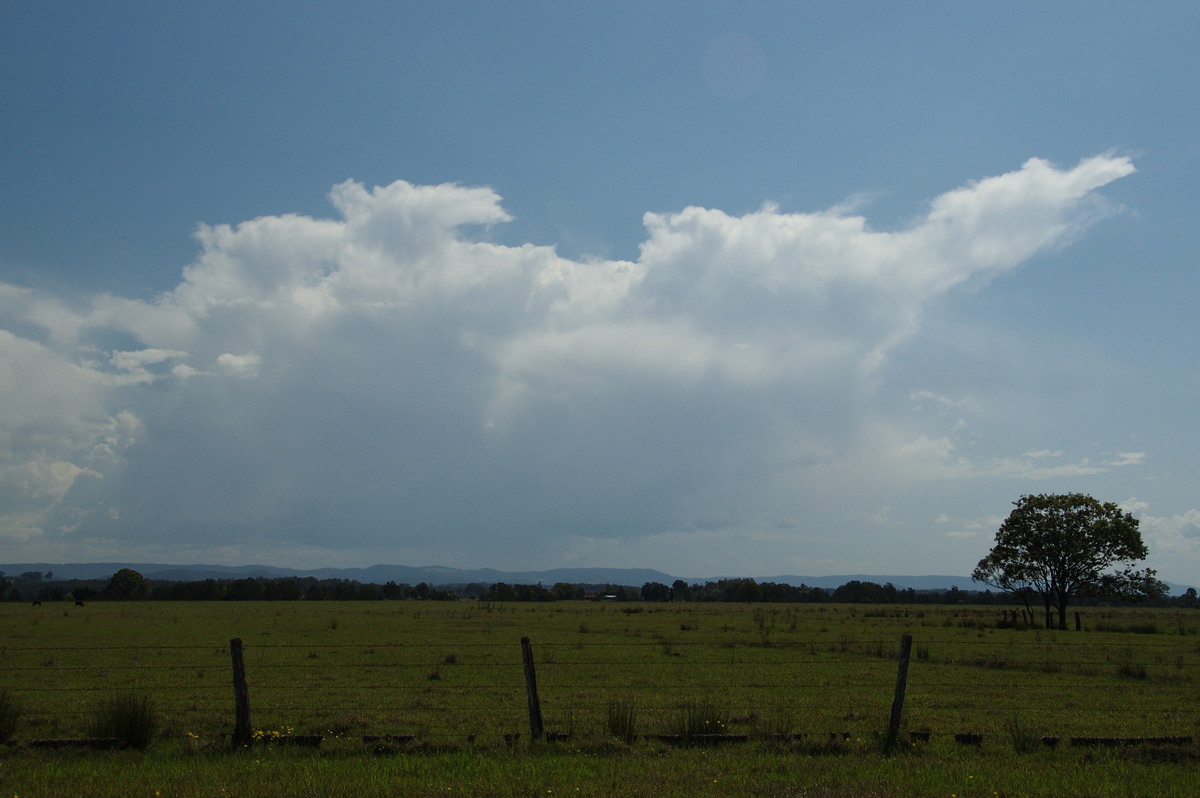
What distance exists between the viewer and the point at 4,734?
13133 mm

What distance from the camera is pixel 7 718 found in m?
13.4

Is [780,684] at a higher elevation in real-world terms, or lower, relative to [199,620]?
higher

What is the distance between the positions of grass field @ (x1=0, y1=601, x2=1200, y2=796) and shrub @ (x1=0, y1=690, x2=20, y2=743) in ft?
1.66

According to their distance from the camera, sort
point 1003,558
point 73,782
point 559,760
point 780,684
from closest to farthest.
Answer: point 73,782, point 559,760, point 780,684, point 1003,558

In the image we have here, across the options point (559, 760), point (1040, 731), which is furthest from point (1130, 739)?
point (559, 760)

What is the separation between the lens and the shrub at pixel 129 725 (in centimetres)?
1285

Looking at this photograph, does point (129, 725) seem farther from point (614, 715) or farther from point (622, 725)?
point (622, 725)

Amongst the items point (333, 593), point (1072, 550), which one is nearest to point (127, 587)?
point (333, 593)

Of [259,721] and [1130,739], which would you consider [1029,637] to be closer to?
[1130,739]

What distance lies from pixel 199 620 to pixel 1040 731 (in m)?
54.4

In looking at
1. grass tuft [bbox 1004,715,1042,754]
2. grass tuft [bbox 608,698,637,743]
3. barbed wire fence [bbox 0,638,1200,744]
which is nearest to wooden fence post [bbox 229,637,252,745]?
barbed wire fence [bbox 0,638,1200,744]

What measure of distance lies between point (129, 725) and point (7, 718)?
93.0 inches

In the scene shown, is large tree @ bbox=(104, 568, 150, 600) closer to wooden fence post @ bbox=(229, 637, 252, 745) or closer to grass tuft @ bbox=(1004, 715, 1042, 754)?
wooden fence post @ bbox=(229, 637, 252, 745)

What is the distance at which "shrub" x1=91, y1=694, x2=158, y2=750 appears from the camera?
12.9m
